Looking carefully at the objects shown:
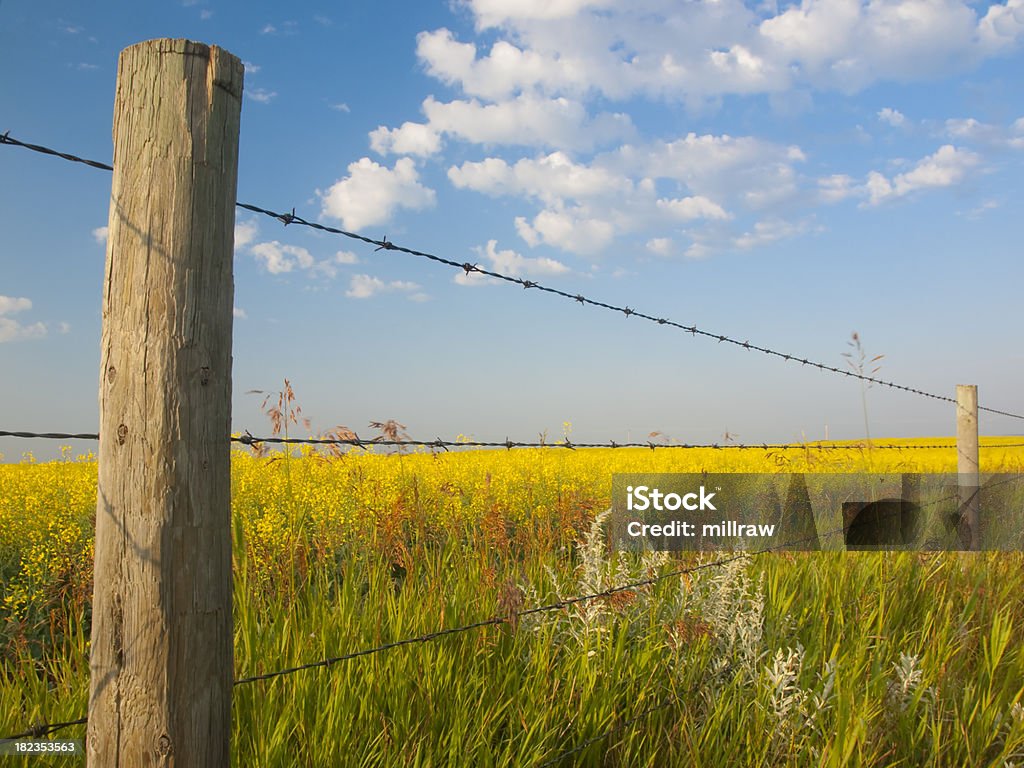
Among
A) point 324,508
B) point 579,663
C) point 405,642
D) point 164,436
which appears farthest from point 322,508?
point 164,436

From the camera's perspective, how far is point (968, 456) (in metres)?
6.22

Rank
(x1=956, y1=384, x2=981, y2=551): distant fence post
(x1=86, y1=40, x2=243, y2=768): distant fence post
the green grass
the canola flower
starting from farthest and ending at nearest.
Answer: (x1=956, y1=384, x2=981, y2=551): distant fence post < the canola flower < the green grass < (x1=86, y1=40, x2=243, y2=768): distant fence post

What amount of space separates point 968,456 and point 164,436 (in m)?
6.42

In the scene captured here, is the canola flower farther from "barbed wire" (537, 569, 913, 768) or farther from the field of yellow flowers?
"barbed wire" (537, 569, 913, 768)

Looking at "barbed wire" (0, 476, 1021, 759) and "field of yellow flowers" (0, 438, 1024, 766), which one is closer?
"barbed wire" (0, 476, 1021, 759)

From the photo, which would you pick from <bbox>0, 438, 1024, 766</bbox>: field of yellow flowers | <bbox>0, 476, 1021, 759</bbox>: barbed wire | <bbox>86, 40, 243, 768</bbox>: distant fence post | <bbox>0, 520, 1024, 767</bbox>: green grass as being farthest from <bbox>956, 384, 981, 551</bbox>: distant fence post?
<bbox>86, 40, 243, 768</bbox>: distant fence post

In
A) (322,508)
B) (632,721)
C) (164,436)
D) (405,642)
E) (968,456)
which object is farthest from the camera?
(968,456)

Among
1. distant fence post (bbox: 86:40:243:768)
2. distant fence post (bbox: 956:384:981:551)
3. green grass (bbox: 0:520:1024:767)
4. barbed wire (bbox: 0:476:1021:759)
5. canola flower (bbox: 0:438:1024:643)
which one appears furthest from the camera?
distant fence post (bbox: 956:384:981:551)

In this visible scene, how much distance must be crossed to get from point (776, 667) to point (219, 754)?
191 cm

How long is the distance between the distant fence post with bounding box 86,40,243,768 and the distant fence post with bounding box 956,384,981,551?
5962 millimetres

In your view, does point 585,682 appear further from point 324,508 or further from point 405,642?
point 324,508

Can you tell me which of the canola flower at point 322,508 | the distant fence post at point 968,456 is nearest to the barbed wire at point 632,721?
the canola flower at point 322,508

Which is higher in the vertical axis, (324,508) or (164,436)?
(164,436)

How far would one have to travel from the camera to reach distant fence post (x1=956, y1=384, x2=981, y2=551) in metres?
5.93
